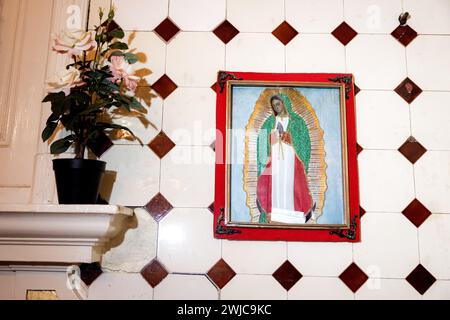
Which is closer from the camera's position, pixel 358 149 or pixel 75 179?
pixel 75 179

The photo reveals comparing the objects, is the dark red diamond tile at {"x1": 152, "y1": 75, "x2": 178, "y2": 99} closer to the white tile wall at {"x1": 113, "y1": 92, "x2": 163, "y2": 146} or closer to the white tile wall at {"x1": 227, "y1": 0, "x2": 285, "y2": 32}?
the white tile wall at {"x1": 113, "y1": 92, "x2": 163, "y2": 146}

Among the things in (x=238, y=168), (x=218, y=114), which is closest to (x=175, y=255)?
(x=238, y=168)

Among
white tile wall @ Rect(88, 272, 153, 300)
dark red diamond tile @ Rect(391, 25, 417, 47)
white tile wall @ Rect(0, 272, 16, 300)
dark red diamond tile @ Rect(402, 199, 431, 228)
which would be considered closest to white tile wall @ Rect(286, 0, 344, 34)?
dark red diamond tile @ Rect(391, 25, 417, 47)

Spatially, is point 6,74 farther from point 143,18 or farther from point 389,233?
point 389,233

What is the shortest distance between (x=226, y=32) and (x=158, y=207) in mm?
730

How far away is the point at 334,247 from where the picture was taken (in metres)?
1.31

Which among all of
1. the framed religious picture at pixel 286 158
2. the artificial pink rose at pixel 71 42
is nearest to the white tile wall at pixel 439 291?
the framed religious picture at pixel 286 158

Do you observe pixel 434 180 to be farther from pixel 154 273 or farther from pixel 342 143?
pixel 154 273

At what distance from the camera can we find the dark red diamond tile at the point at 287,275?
128 cm

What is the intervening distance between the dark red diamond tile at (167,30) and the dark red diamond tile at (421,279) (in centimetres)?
125

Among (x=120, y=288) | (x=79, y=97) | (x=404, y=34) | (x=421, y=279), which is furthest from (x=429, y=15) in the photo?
(x=120, y=288)

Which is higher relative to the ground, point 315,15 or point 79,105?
point 315,15

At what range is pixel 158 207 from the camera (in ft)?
4.38

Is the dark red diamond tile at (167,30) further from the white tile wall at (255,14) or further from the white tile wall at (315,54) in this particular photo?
the white tile wall at (315,54)
